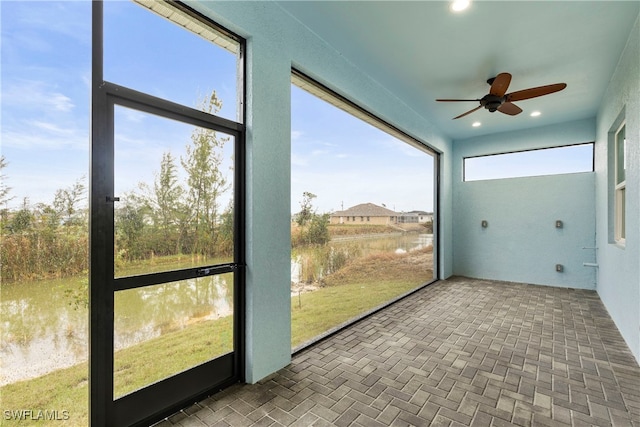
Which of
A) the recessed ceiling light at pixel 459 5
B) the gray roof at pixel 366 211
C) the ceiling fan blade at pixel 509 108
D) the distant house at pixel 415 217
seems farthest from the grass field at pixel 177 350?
the recessed ceiling light at pixel 459 5

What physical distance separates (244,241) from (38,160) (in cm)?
130

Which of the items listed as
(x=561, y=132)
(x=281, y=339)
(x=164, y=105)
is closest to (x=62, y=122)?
(x=164, y=105)

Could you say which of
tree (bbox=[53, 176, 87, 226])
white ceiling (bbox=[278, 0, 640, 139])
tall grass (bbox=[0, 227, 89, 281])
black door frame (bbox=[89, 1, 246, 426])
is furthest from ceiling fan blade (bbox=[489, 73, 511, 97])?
tall grass (bbox=[0, 227, 89, 281])

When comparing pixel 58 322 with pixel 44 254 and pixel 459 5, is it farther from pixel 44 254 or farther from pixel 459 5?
pixel 459 5

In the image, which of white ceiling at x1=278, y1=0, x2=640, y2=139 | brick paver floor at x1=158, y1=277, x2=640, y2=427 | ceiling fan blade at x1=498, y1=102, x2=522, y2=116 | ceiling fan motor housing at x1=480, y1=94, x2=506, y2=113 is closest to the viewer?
brick paver floor at x1=158, y1=277, x2=640, y2=427

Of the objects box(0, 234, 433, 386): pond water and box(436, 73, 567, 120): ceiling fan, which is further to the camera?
box(436, 73, 567, 120): ceiling fan

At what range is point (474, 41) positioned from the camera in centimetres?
294

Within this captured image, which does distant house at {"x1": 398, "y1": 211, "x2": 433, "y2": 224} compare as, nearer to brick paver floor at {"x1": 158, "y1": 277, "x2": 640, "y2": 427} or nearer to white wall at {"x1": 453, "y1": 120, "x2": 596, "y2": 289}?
white wall at {"x1": 453, "y1": 120, "x2": 596, "y2": 289}

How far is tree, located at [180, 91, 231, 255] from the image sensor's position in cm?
213

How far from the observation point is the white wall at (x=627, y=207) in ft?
8.73

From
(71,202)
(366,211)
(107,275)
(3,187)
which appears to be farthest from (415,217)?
(3,187)

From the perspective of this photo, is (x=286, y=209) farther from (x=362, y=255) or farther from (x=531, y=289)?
(x=531, y=289)

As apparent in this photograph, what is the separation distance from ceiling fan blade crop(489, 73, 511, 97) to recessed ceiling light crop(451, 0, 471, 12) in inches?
34.9

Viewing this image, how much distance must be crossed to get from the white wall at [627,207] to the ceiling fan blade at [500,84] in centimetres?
99
